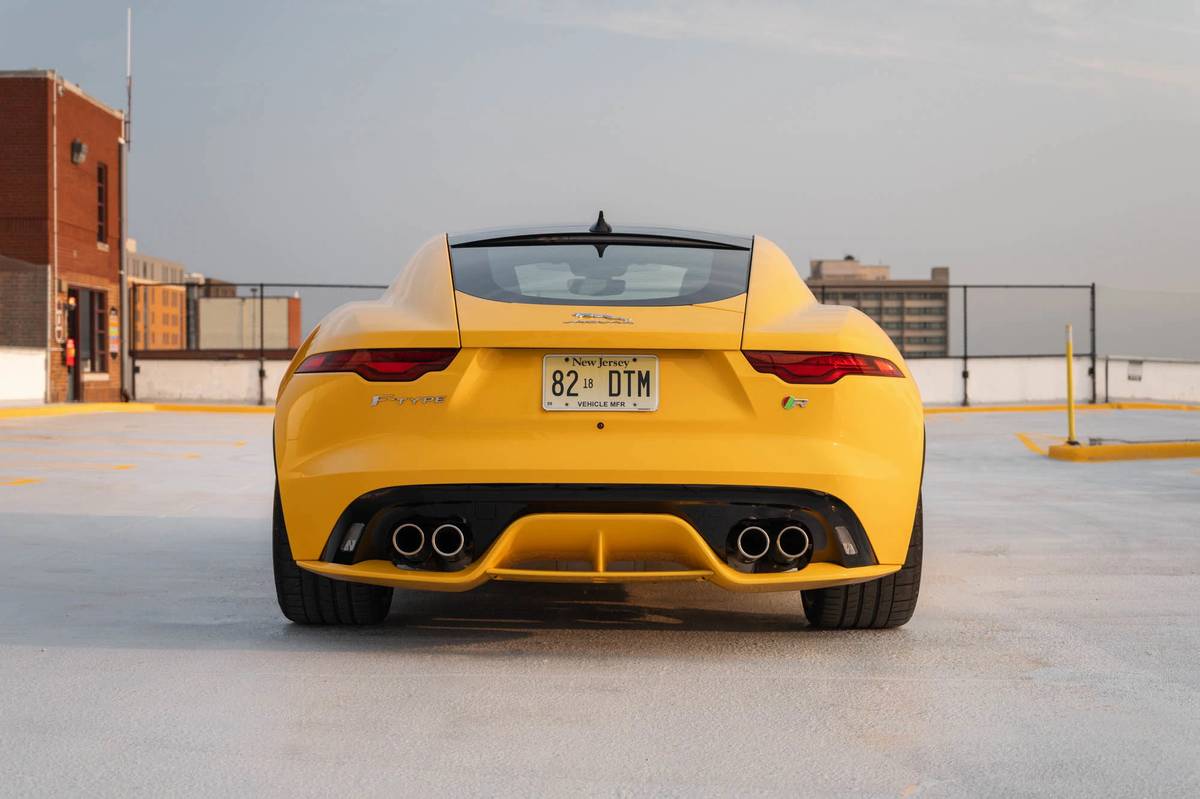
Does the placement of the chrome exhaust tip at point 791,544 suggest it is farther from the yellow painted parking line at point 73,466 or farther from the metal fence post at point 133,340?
the metal fence post at point 133,340

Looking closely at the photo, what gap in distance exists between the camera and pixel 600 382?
391cm

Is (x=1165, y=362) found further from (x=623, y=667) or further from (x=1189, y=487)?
(x=623, y=667)

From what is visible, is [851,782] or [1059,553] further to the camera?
[1059,553]

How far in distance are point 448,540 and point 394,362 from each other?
58cm

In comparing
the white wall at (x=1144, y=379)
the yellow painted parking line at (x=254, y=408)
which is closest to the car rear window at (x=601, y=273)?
the yellow painted parking line at (x=254, y=408)

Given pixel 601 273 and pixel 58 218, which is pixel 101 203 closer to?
pixel 58 218

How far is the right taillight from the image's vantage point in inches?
155

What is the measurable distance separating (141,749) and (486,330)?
1.54m

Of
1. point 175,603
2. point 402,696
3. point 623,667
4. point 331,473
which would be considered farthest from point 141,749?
point 175,603

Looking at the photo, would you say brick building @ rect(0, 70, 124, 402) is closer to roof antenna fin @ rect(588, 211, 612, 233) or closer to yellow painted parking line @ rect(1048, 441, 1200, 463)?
yellow painted parking line @ rect(1048, 441, 1200, 463)

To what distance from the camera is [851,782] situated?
2.92 meters

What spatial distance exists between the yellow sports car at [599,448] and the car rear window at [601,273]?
0.06m

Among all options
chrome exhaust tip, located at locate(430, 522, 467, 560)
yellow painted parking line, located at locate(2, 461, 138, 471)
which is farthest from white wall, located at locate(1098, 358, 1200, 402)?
chrome exhaust tip, located at locate(430, 522, 467, 560)

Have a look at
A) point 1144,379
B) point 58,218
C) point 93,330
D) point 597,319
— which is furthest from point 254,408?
point 597,319
